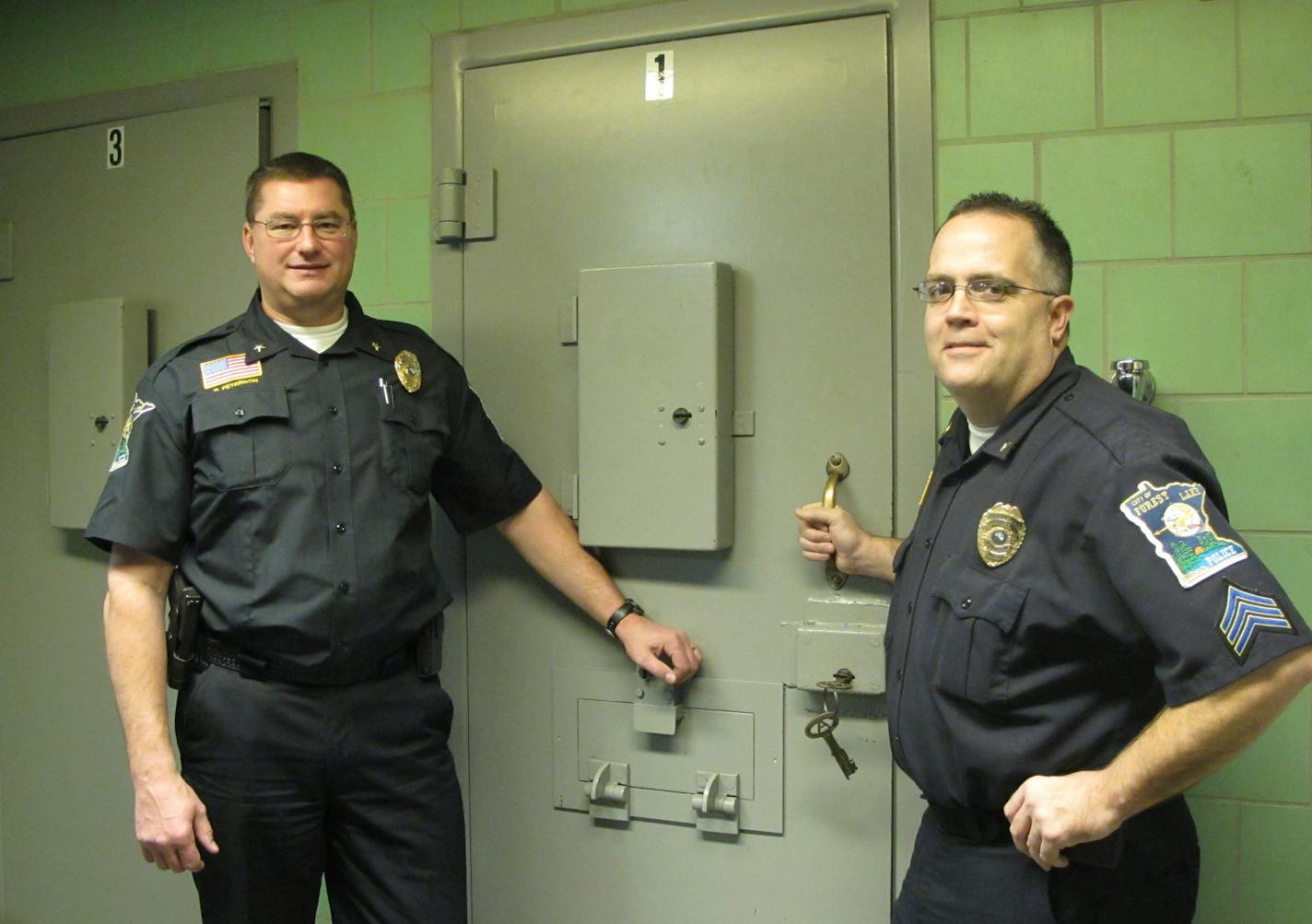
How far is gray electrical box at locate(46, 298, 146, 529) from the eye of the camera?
2.27 meters

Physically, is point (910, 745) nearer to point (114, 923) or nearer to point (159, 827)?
point (159, 827)

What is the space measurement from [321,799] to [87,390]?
1228 millimetres

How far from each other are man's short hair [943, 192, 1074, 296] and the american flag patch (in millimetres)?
1171

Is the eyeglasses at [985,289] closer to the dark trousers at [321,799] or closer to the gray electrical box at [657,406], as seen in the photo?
the gray electrical box at [657,406]

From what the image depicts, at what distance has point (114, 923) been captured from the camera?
7.84 ft

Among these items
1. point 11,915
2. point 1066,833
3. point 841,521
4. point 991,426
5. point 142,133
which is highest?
point 142,133

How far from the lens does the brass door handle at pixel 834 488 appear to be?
171 centimetres

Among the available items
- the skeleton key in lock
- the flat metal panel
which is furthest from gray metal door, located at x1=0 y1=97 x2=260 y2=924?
the skeleton key in lock

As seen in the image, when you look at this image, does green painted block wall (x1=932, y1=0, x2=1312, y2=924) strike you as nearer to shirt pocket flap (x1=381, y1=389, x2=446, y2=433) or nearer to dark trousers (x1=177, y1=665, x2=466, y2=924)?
shirt pocket flap (x1=381, y1=389, x2=446, y2=433)

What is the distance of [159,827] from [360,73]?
59.3 inches

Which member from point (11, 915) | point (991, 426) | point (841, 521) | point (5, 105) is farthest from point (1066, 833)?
point (5, 105)

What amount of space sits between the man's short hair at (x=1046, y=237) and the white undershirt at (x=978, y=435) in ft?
0.67

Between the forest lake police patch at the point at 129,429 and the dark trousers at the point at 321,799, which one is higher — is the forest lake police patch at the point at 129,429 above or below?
above

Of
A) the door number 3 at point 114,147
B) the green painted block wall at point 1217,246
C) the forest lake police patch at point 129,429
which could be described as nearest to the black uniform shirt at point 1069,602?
the green painted block wall at point 1217,246
